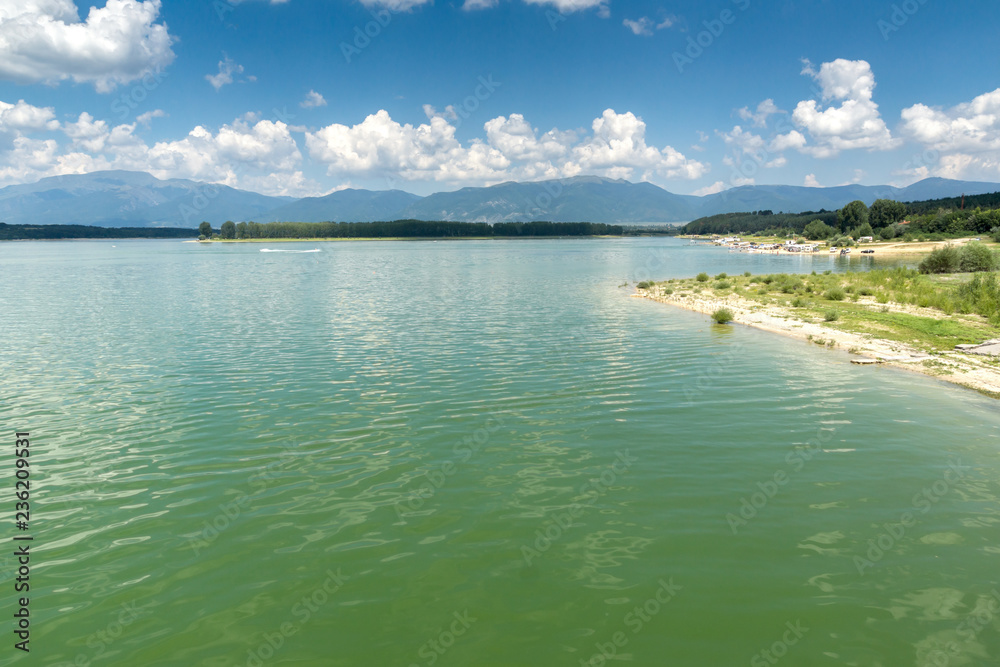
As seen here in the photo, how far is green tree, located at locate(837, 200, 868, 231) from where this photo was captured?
7279 inches

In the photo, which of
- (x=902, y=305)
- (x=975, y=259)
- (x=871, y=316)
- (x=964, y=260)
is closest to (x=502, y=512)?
(x=871, y=316)

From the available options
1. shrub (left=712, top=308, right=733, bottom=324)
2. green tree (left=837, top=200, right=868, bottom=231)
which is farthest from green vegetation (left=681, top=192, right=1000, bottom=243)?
shrub (left=712, top=308, right=733, bottom=324)

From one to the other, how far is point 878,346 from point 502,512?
26.2 metres

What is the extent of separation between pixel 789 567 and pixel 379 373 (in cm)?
1708

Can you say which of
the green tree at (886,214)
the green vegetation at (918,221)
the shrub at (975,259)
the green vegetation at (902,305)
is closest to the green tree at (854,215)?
the green vegetation at (918,221)

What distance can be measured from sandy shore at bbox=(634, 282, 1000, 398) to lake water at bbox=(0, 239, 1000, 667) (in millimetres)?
1783

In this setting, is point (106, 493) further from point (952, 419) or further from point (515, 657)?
point (952, 419)

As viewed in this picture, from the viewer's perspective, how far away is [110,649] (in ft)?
24.9

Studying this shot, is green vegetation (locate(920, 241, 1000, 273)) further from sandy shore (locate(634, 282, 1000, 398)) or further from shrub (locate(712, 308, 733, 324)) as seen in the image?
shrub (locate(712, 308, 733, 324))

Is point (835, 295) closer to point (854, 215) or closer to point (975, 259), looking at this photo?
point (975, 259)

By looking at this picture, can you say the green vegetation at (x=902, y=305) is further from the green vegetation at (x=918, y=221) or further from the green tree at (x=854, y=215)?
the green tree at (x=854, y=215)

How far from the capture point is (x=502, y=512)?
37.1 ft

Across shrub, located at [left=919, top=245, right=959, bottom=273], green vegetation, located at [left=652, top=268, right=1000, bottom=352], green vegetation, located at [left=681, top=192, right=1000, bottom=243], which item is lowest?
green vegetation, located at [left=652, top=268, right=1000, bottom=352]

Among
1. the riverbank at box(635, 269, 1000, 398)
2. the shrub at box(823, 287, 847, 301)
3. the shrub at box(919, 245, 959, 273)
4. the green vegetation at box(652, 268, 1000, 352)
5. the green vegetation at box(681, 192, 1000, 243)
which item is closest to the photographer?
the riverbank at box(635, 269, 1000, 398)
